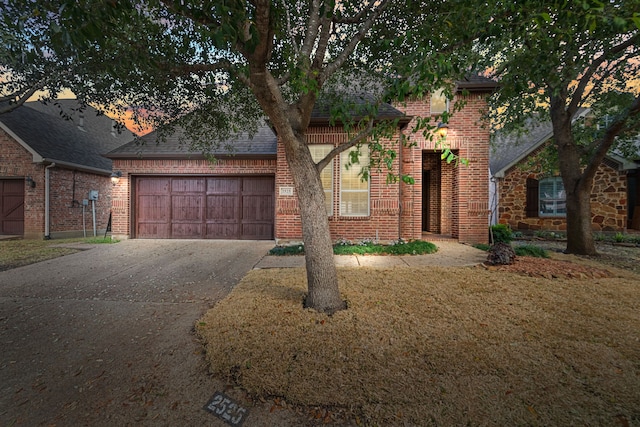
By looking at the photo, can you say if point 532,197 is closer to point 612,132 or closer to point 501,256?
point 612,132

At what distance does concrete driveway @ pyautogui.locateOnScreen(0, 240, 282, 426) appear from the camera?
183 cm

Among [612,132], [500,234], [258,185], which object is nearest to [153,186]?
[258,185]

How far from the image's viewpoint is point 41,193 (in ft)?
32.7

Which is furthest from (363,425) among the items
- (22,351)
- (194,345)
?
(22,351)

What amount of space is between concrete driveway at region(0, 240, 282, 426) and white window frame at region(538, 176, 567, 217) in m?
13.3

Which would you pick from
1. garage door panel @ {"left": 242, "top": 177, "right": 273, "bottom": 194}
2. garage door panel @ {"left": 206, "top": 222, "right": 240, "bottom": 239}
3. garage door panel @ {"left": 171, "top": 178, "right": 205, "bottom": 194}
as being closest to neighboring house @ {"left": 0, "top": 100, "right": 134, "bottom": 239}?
garage door panel @ {"left": 171, "top": 178, "right": 205, "bottom": 194}

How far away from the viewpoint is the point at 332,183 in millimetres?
7871

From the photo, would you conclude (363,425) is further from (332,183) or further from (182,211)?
(182,211)

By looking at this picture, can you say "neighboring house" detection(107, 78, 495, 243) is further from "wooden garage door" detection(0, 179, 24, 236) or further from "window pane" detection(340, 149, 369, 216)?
"wooden garage door" detection(0, 179, 24, 236)

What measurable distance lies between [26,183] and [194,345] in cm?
1266

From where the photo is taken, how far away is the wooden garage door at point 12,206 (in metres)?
10.3

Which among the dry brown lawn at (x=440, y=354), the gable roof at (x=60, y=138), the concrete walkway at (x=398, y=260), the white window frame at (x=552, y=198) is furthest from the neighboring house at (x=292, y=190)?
the white window frame at (x=552, y=198)

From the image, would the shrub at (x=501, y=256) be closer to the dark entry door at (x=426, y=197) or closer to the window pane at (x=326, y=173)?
the window pane at (x=326, y=173)

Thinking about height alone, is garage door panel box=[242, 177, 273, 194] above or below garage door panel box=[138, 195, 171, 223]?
above
